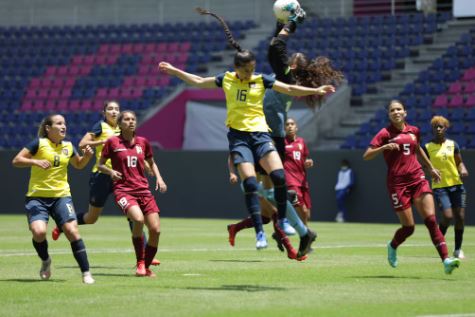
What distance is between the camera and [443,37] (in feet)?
113

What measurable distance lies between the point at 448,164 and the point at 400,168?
3796 mm

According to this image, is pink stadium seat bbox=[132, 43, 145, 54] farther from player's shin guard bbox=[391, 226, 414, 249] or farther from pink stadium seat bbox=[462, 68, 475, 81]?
player's shin guard bbox=[391, 226, 414, 249]

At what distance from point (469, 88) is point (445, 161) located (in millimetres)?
14805

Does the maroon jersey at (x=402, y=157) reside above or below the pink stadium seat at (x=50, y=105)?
above

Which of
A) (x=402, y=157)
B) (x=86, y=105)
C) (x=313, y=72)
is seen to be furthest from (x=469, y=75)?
(x=313, y=72)

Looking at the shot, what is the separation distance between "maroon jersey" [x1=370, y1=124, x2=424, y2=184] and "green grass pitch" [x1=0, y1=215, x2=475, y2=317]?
1.17 m

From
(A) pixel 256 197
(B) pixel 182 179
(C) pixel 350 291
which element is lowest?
(B) pixel 182 179

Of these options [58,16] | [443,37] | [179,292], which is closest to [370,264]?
[179,292]

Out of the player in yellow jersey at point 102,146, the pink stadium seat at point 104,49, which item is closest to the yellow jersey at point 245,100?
the player in yellow jersey at point 102,146

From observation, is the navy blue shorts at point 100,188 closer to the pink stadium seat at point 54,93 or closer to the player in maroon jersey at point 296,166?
the player in maroon jersey at point 296,166

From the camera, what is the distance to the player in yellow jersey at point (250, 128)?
11.3 m

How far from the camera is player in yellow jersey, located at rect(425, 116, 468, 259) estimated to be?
16.0 metres

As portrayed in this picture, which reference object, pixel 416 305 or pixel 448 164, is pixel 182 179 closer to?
pixel 448 164

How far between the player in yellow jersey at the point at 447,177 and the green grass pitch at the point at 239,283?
0.67 meters
